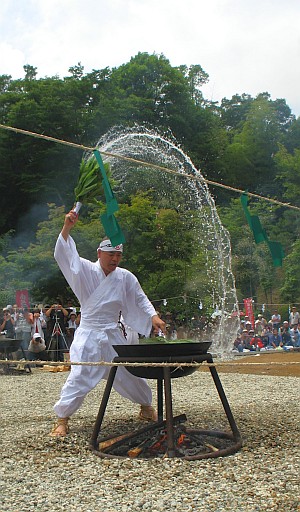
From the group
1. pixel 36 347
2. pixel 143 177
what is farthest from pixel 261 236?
pixel 143 177

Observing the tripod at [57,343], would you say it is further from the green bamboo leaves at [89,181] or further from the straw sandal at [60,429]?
the green bamboo leaves at [89,181]

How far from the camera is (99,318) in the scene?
562 centimetres

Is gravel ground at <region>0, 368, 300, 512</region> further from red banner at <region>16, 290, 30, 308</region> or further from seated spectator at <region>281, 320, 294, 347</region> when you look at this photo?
seated spectator at <region>281, 320, 294, 347</region>

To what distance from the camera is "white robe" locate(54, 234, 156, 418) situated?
17.6ft

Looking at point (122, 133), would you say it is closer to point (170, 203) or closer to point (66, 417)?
point (170, 203)

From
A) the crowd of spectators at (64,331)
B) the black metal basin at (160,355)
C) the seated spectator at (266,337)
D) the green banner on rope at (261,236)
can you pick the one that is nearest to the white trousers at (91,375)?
the black metal basin at (160,355)

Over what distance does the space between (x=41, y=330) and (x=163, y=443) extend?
401 inches

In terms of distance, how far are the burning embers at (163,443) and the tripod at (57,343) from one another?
9.87 m

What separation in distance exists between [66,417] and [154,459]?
1253mm

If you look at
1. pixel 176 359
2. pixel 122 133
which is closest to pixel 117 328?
pixel 176 359

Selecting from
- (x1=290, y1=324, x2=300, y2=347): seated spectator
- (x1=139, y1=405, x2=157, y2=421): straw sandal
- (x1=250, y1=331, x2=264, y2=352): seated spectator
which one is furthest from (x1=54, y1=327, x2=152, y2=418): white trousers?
(x1=290, y1=324, x2=300, y2=347): seated spectator

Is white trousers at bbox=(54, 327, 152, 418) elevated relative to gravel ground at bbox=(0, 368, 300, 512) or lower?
elevated

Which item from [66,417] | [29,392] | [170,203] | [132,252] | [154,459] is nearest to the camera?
[154,459]

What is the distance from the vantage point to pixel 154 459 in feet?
14.4
